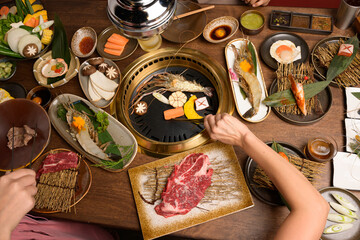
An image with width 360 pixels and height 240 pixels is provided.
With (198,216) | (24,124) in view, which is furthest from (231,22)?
(24,124)

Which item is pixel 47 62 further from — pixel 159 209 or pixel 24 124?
pixel 159 209

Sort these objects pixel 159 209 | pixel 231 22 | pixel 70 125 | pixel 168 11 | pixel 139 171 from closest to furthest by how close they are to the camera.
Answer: pixel 168 11 → pixel 159 209 → pixel 139 171 → pixel 70 125 → pixel 231 22

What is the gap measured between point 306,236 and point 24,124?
2.44 meters

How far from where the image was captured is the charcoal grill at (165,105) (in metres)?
2.31

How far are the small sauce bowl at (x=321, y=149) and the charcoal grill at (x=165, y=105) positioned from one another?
0.73 m

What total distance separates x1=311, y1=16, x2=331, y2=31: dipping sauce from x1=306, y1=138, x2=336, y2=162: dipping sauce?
46.2 inches

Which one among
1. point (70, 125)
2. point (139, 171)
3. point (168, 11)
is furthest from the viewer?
point (70, 125)

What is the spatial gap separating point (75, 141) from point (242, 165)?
61.2 inches

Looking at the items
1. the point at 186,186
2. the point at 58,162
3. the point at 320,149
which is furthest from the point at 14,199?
the point at 320,149

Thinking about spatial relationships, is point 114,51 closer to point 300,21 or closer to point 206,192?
point 206,192

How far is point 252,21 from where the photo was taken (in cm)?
264

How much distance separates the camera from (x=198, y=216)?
6.59 feet

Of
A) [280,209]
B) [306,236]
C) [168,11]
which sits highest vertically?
[168,11]

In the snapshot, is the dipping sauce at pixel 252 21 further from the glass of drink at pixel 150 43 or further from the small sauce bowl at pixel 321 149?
the small sauce bowl at pixel 321 149
